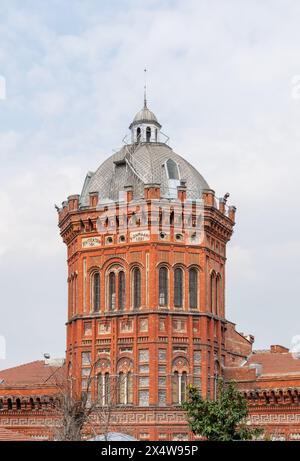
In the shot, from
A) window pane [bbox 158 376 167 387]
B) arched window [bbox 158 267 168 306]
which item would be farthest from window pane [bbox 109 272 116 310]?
window pane [bbox 158 376 167 387]

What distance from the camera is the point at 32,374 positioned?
2071 inches

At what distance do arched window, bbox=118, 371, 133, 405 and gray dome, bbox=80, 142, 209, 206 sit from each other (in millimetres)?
8943

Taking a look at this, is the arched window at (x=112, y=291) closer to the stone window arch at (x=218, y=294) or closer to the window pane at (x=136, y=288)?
the window pane at (x=136, y=288)

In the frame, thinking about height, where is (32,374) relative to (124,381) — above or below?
above

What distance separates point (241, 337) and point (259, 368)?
515 cm

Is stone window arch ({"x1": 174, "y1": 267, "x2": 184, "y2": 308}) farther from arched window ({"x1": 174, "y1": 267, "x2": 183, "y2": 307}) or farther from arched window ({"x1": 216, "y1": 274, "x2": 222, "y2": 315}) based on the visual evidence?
arched window ({"x1": 216, "y1": 274, "x2": 222, "y2": 315})

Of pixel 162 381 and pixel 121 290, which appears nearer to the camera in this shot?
pixel 162 381

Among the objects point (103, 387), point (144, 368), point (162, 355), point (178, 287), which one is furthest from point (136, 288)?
point (103, 387)

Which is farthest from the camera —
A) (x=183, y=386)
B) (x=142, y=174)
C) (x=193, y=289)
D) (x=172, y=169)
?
(x=172, y=169)

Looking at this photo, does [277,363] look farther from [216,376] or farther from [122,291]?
[122,291]

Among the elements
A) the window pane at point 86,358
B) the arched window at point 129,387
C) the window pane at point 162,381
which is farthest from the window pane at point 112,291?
the window pane at point 162,381

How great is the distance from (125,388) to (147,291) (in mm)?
4880

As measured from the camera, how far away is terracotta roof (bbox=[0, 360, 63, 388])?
5041 centimetres
